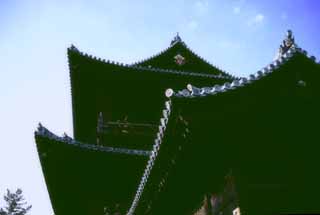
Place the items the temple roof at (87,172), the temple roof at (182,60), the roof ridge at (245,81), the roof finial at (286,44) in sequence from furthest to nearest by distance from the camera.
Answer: the temple roof at (182,60), the temple roof at (87,172), the roof finial at (286,44), the roof ridge at (245,81)

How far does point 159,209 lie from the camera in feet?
26.7

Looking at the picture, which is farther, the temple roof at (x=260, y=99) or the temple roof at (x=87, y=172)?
the temple roof at (x=87, y=172)

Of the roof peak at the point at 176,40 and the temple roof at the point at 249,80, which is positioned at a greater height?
the roof peak at the point at 176,40

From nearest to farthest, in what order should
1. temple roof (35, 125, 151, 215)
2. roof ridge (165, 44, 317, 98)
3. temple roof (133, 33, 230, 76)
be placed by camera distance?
1. roof ridge (165, 44, 317, 98)
2. temple roof (35, 125, 151, 215)
3. temple roof (133, 33, 230, 76)

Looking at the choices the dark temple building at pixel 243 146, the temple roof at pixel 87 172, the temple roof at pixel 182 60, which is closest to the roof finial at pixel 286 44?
the dark temple building at pixel 243 146

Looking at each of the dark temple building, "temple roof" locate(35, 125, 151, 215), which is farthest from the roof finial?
"temple roof" locate(35, 125, 151, 215)

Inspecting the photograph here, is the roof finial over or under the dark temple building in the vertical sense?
over

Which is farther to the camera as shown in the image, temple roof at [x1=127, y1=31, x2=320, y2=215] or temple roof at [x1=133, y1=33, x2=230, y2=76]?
temple roof at [x1=133, y1=33, x2=230, y2=76]

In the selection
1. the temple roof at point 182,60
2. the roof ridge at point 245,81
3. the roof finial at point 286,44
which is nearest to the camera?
the roof ridge at point 245,81

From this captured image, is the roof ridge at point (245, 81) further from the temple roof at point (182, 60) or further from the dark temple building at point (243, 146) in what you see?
the temple roof at point (182, 60)

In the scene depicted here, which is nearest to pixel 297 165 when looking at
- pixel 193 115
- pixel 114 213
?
pixel 193 115

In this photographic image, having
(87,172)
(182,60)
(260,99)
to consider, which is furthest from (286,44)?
(182,60)

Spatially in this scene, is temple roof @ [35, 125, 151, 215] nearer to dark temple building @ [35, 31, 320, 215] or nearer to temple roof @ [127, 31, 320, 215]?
dark temple building @ [35, 31, 320, 215]

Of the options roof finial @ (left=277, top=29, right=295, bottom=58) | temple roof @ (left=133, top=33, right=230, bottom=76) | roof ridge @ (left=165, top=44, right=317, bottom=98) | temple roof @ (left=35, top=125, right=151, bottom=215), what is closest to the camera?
roof ridge @ (left=165, top=44, right=317, bottom=98)
